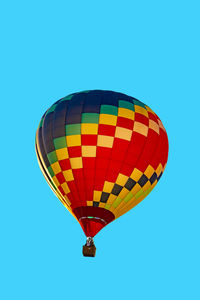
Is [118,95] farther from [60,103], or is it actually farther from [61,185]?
[61,185]

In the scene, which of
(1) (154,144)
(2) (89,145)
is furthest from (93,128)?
(1) (154,144)

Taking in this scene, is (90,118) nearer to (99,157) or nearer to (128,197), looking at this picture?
(99,157)

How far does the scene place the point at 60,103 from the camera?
18031 mm

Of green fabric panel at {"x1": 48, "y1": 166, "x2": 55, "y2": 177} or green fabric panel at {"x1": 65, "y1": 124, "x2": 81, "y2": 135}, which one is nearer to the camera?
green fabric panel at {"x1": 65, "y1": 124, "x2": 81, "y2": 135}

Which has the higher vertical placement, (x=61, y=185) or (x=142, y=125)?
(x=142, y=125)

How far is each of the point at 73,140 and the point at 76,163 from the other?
622mm

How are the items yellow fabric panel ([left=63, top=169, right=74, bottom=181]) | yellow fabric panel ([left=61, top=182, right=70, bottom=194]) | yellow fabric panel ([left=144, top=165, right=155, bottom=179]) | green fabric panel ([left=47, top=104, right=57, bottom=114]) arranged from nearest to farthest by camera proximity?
yellow fabric panel ([left=63, top=169, right=74, bottom=181]), yellow fabric panel ([left=61, top=182, right=70, bottom=194]), yellow fabric panel ([left=144, top=165, right=155, bottom=179]), green fabric panel ([left=47, top=104, right=57, bottom=114])

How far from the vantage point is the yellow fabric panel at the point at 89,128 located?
55.9ft

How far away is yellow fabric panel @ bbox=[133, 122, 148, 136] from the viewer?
17.3 m

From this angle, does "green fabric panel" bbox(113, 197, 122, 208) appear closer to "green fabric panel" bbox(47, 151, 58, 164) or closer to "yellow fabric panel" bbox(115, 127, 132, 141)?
"yellow fabric panel" bbox(115, 127, 132, 141)

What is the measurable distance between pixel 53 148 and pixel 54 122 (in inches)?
30.0

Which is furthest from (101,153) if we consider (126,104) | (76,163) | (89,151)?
(126,104)

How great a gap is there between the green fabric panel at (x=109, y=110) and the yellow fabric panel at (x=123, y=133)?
0.51 meters

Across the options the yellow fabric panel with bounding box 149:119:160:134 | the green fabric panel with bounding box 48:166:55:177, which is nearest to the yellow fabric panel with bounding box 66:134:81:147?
the green fabric panel with bounding box 48:166:55:177
